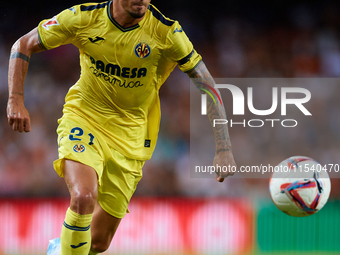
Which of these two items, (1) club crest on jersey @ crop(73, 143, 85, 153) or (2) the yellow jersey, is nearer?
(1) club crest on jersey @ crop(73, 143, 85, 153)

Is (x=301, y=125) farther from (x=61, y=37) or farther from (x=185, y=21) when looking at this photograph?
(x=61, y=37)

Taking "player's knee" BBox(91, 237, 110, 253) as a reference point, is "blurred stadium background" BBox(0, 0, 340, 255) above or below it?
above

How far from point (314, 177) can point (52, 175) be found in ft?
14.0

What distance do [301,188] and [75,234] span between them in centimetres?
185

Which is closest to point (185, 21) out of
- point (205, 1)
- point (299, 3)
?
point (205, 1)

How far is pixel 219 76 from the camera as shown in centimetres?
769

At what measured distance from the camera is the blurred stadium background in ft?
20.2

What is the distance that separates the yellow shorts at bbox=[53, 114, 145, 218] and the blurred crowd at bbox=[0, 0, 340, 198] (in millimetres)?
3269

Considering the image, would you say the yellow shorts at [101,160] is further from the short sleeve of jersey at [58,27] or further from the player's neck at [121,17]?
the player's neck at [121,17]

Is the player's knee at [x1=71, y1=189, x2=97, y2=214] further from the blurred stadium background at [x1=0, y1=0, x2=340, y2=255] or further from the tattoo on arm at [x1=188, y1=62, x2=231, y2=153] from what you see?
the blurred stadium background at [x1=0, y1=0, x2=340, y2=255]

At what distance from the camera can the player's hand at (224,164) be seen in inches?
133

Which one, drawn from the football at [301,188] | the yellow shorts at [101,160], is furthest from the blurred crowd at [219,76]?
the yellow shorts at [101,160]

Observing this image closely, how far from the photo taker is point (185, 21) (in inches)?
308

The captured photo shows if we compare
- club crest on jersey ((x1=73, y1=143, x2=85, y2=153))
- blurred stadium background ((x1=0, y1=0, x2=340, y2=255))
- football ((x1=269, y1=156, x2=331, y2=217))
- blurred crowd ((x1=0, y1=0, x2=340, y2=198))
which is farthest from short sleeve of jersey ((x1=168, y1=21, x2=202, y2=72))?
blurred crowd ((x1=0, y1=0, x2=340, y2=198))
